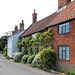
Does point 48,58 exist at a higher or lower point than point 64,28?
lower

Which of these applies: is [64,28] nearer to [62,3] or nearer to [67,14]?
[67,14]

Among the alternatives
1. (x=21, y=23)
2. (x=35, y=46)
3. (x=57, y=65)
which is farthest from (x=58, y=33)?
(x=21, y=23)

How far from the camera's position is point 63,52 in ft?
46.8

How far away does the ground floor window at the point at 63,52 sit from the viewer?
1371 centimetres

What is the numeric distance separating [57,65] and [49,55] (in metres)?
1.44

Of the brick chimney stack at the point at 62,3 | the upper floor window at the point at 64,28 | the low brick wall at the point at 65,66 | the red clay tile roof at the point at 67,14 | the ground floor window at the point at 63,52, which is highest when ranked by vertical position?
the brick chimney stack at the point at 62,3

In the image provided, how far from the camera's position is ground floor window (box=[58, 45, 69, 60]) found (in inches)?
540

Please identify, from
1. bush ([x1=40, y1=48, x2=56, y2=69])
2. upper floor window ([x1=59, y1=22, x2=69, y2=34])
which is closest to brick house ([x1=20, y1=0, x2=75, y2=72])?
upper floor window ([x1=59, y1=22, x2=69, y2=34])

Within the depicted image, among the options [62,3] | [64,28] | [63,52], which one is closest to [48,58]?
[63,52]

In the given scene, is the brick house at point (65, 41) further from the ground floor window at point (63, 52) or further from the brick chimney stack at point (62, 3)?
the brick chimney stack at point (62, 3)

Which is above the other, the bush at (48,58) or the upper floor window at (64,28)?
the upper floor window at (64,28)

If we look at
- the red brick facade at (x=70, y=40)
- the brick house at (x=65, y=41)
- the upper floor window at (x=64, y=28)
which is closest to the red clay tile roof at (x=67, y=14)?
the brick house at (x=65, y=41)

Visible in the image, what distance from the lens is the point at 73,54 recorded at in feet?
41.8

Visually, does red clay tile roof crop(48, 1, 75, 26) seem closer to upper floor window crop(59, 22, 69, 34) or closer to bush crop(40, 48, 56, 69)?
upper floor window crop(59, 22, 69, 34)
